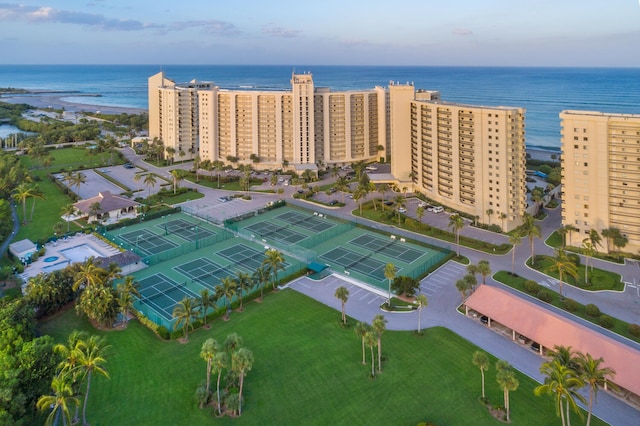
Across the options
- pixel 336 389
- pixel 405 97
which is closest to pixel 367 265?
pixel 336 389

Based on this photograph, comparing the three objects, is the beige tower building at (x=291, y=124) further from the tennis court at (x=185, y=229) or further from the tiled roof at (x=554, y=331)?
the tiled roof at (x=554, y=331)

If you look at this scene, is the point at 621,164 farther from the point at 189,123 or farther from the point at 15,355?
the point at 189,123

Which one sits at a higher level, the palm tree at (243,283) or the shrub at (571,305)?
the palm tree at (243,283)

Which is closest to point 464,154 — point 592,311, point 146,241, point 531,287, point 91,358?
point 531,287

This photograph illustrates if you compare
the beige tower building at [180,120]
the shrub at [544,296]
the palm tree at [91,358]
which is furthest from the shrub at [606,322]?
the beige tower building at [180,120]

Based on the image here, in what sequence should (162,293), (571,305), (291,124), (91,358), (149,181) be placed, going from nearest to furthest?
(91,358), (571,305), (162,293), (149,181), (291,124)

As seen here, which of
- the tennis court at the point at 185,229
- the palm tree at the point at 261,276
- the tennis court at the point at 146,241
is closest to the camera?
the palm tree at the point at 261,276

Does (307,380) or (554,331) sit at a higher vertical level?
(554,331)

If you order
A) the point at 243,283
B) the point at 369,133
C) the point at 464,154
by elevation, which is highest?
the point at 369,133

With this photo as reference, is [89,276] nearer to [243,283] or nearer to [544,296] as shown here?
[243,283]
